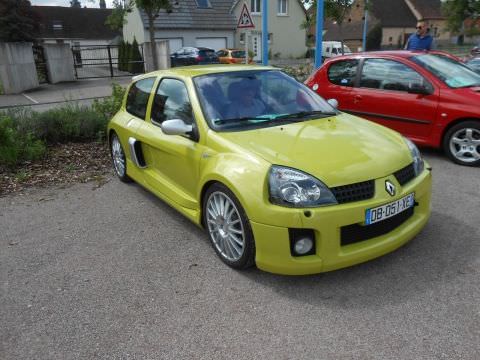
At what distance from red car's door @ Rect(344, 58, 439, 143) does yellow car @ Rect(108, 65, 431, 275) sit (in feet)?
7.13

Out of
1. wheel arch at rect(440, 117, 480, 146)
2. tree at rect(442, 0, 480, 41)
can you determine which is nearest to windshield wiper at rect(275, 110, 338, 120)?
wheel arch at rect(440, 117, 480, 146)

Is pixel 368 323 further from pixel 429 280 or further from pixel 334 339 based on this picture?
pixel 429 280

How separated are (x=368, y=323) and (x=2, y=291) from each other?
9.12ft

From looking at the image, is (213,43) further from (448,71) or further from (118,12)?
(448,71)

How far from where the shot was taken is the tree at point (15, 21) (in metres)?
34.4

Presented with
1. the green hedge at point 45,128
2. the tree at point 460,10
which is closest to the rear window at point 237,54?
the green hedge at point 45,128

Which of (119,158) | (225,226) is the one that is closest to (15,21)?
(119,158)

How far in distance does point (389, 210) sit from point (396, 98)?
3.81 m

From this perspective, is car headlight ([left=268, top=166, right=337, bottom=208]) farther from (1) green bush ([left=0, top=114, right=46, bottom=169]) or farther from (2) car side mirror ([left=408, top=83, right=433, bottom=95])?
(1) green bush ([left=0, top=114, right=46, bottom=169])

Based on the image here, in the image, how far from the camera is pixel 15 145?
645cm

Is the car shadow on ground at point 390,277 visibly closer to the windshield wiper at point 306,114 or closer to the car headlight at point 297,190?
the car headlight at point 297,190

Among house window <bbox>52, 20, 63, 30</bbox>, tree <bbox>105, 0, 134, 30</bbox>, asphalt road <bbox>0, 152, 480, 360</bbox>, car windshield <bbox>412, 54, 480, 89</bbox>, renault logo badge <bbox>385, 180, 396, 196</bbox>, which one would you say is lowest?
asphalt road <bbox>0, 152, 480, 360</bbox>

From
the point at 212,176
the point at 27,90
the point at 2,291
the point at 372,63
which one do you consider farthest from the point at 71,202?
the point at 27,90

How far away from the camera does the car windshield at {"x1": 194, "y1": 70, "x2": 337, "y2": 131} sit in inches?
149
